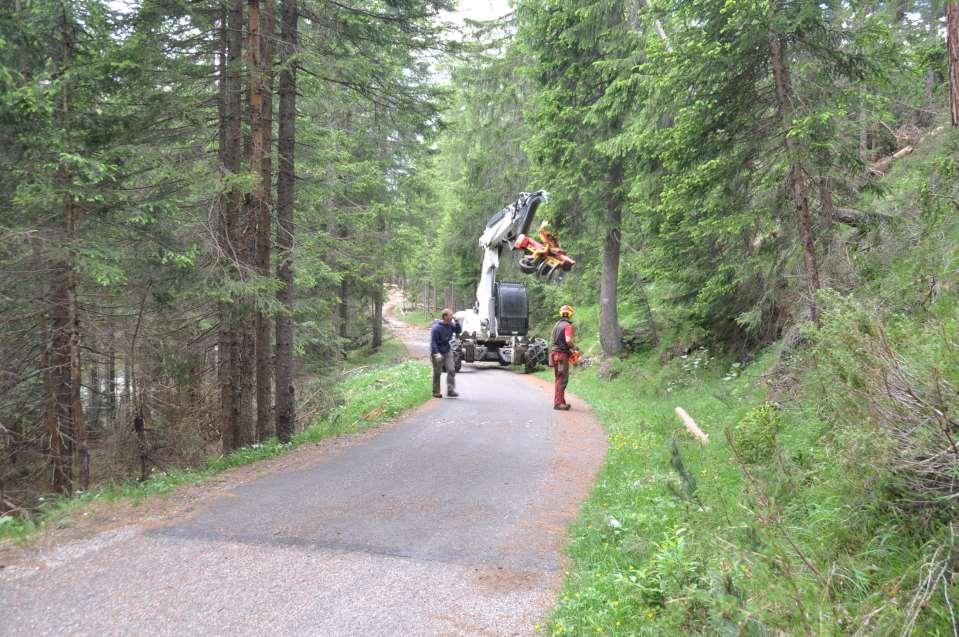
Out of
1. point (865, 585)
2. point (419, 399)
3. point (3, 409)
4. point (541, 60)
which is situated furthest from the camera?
point (541, 60)

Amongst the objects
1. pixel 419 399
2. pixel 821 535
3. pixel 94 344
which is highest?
pixel 94 344

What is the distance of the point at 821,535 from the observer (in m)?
4.00

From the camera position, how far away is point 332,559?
15.8ft

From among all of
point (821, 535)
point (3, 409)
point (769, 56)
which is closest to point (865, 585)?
point (821, 535)

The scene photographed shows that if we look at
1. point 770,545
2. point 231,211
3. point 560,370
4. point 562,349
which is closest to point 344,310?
point 560,370

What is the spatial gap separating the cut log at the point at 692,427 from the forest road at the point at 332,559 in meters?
1.63

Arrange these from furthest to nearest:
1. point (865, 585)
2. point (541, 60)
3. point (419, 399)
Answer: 1. point (541, 60)
2. point (419, 399)
3. point (865, 585)

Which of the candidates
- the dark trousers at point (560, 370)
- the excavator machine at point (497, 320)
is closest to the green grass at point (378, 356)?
the excavator machine at point (497, 320)

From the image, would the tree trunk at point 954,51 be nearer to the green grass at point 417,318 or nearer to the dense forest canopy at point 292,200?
the dense forest canopy at point 292,200

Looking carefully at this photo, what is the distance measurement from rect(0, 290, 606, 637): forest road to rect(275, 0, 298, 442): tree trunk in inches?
95.7

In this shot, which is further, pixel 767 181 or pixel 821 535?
pixel 767 181

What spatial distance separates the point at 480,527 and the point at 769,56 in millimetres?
7537

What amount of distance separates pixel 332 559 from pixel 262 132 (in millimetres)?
7354

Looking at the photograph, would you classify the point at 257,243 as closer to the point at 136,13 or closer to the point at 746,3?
the point at 136,13
